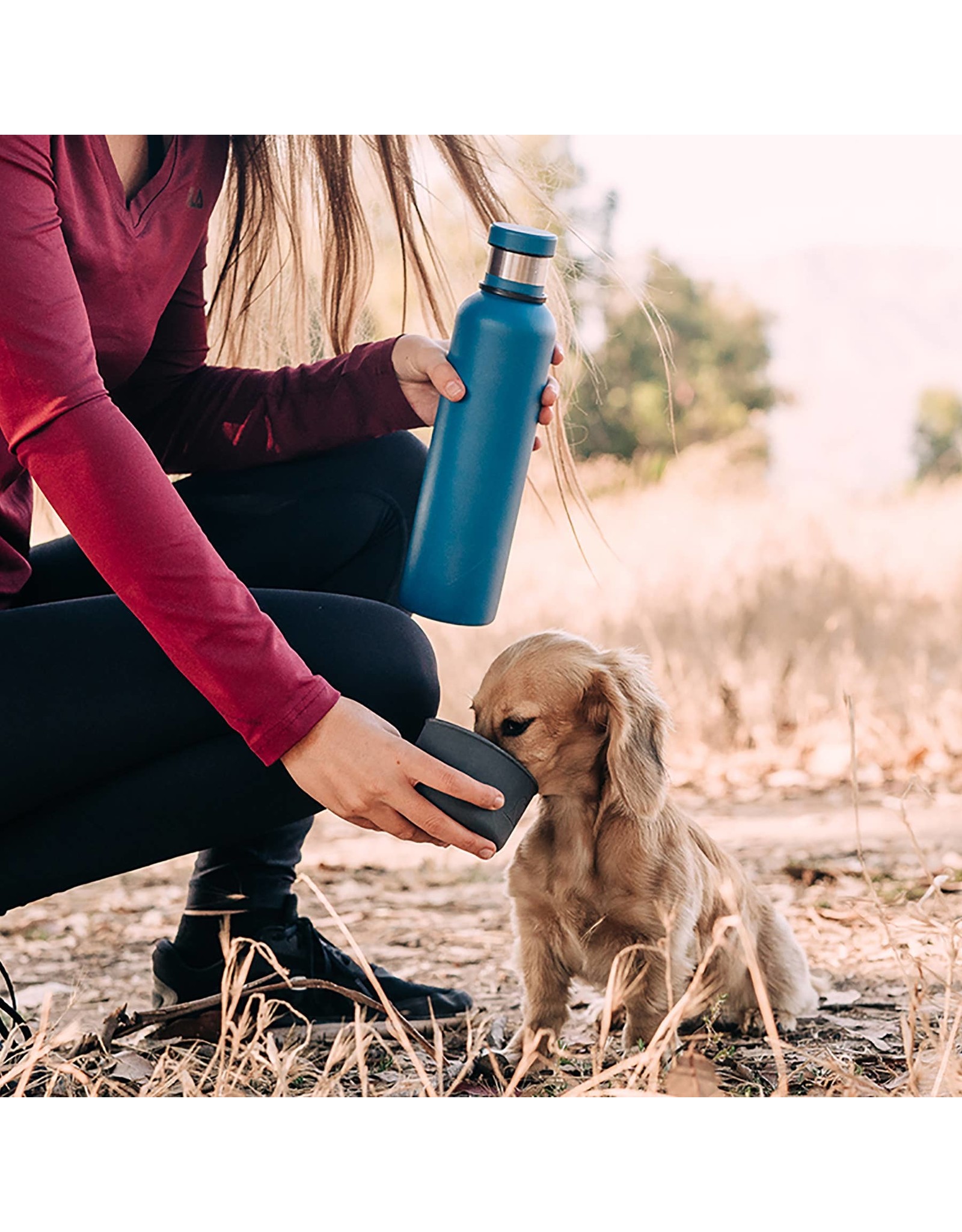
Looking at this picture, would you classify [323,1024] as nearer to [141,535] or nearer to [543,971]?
[543,971]

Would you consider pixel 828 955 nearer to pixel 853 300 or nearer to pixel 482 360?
pixel 482 360

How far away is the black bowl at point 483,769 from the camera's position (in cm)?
172

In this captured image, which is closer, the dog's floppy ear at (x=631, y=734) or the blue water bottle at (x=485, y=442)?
the blue water bottle at (x=485, y=442)

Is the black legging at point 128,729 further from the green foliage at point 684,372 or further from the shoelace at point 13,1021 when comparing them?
the green foliage at point 684,372

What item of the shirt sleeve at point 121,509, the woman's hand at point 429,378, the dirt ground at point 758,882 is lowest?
the dirt ground at point 758,882

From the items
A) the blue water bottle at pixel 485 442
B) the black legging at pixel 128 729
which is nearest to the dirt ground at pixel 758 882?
the black legging at pixel 128 729

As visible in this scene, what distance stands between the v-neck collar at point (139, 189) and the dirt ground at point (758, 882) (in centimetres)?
117

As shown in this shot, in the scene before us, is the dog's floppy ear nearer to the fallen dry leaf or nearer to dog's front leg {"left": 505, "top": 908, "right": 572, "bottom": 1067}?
dog's front leg {"left": 505, "top": 908, "right": 572, "bottom": 1067}

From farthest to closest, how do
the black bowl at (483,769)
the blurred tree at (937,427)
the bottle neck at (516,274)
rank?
the blurred tree at (937,427) < the bottle neck at (516,274) < the black bowl at (483,769)

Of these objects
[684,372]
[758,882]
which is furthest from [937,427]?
[758,882]

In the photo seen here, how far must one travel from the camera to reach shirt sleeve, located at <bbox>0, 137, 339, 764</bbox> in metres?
1.56
